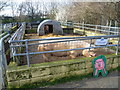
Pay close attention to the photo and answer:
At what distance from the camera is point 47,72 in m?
3.20

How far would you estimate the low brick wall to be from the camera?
298 cm

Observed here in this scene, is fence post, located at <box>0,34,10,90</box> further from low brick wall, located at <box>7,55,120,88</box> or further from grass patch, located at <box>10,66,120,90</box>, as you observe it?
grass patch, located at <box>10,66,120,90</box>

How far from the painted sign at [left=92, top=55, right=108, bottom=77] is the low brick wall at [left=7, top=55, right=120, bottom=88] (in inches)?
5.1

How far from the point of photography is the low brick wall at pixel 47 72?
298 centimetres

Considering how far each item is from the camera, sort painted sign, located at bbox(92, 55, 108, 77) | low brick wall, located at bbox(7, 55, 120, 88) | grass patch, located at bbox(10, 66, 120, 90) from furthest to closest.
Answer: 1. painted sign, located at bbox(92, 55, 108, 77)
2. grass patch, located at bbox(10, 66, 120, 90)
3. low brick wall, located at bbox(7, 55, 120, 88)

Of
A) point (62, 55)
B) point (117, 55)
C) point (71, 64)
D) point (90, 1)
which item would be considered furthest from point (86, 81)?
point (90, 1)

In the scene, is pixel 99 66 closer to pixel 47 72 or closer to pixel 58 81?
pixel 58 81

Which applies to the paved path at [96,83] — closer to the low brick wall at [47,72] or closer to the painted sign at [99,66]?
the painted sign at [99,66]

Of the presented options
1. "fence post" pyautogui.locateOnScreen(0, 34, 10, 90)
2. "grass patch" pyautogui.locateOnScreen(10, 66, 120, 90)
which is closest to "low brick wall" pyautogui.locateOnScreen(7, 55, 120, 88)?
"grass patch" pyautogui.locateOnScreen(10, 66, 120, 90)

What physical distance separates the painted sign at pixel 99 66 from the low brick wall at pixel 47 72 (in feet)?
0.43

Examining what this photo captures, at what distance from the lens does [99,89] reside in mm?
3031

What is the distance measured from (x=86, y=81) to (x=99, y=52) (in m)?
2.04

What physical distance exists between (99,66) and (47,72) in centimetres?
173

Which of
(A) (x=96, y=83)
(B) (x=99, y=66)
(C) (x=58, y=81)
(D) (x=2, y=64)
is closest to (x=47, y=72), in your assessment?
(C) (x=58, y=81)
